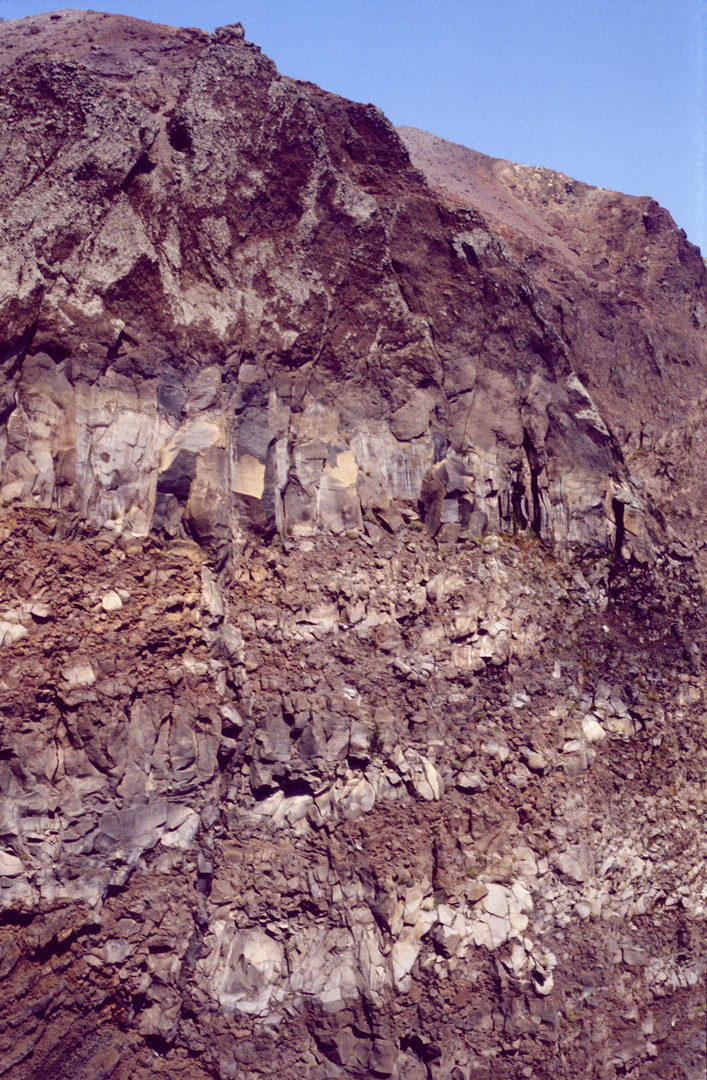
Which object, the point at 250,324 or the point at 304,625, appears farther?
the point at 250,324

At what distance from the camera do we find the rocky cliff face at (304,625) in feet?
32.4

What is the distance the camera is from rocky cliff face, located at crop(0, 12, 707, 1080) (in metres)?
9.89

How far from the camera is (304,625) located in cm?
1170

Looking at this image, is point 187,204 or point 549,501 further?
point 549,501

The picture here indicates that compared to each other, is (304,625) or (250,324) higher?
(250,324)

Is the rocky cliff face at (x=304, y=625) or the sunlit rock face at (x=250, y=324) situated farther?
the sunlit rock face at (x=250, y=324)

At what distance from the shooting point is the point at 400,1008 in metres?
10.5

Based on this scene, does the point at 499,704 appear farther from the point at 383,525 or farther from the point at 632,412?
the point at 632,412

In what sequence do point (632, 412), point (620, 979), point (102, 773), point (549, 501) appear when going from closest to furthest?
point (102, 773), point (620, 979), point (549, 501), point (632, 412)

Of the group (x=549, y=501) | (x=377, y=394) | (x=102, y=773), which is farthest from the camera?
(x=549, y=501)

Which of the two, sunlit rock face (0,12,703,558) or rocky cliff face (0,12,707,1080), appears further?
sunlit rock face (0,12,703,558)

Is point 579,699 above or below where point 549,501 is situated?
below

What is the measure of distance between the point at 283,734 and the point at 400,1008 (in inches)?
172

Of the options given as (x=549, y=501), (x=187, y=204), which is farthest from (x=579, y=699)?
(x=187, y=204)
